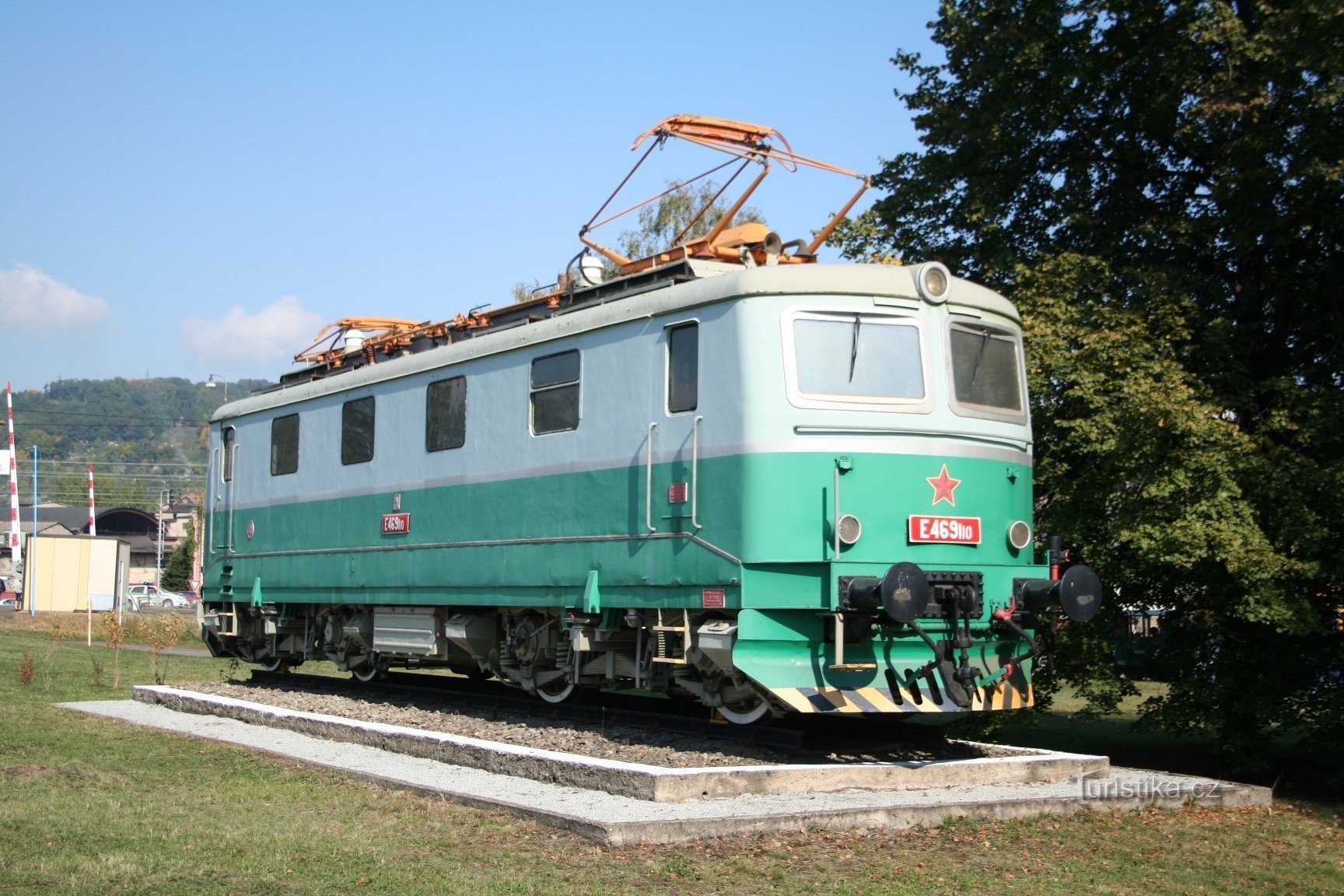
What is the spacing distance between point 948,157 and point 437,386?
682 cm

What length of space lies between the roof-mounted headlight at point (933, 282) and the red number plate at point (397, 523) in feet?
20.8

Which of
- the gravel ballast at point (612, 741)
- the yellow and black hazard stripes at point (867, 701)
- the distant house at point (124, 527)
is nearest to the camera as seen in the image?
the yellow and black hazard stripes at point (867, 701)

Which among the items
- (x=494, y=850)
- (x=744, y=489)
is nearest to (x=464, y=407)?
(x=744, y=489)

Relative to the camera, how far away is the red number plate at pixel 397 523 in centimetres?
1474

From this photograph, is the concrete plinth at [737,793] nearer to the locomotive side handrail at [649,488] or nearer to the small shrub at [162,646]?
the locomotive side handrail at [649,488]

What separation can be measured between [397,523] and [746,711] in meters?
5.15

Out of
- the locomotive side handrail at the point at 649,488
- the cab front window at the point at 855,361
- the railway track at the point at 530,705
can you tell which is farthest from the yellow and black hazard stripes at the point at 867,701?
the cab front window at the point at 855,361

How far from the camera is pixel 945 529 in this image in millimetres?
10953

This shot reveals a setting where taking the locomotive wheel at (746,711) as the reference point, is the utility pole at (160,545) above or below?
above

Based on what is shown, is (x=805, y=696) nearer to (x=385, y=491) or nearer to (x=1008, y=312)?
(x=1008, y=312)

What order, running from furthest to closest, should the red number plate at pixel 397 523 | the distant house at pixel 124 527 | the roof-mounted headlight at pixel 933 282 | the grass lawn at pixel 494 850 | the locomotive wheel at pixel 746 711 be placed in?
the distant house at pixel 124 527 < the red number plate at pixel 397 523 < the locomotive wheel at pixel 746 711 < the roof-mounted headlight at pixel 933 282 < the grass lawn at pixel 494 850

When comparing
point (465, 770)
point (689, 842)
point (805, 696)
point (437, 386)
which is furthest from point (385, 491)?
point (689, 842)

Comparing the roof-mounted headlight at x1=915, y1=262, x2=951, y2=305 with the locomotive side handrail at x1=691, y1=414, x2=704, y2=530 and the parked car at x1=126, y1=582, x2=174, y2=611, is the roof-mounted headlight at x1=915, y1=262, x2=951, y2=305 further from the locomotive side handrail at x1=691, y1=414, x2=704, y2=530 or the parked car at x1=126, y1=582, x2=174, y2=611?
the parked car at x1=126, y1=582, x2=174, y2=611

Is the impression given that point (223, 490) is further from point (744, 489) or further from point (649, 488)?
point (744, 489)
